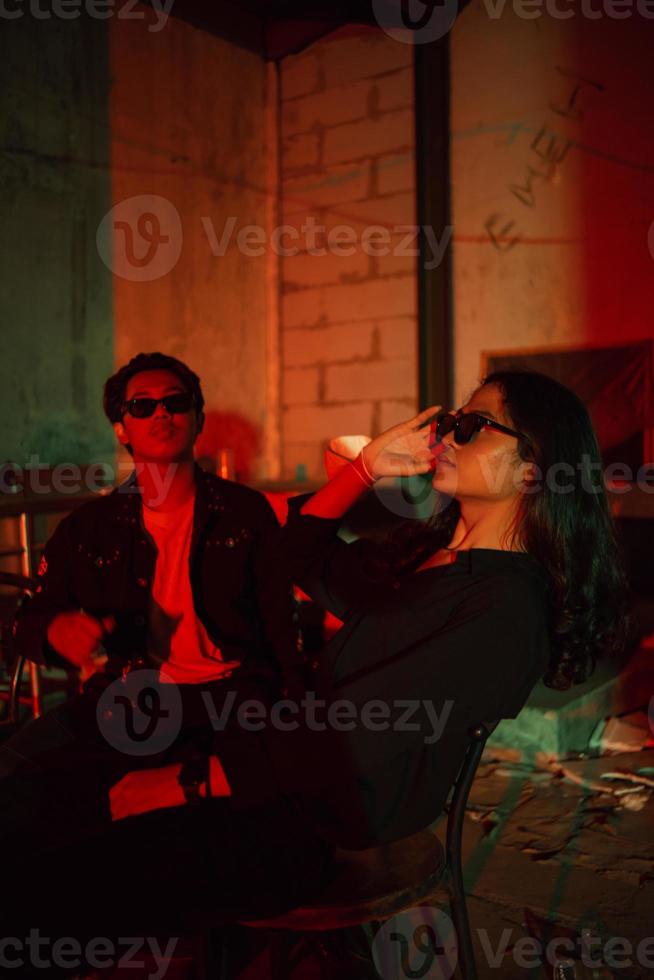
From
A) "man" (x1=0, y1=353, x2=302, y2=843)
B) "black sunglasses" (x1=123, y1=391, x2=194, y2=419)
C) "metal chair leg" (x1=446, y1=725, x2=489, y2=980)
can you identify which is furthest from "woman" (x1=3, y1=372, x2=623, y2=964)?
"black sunglasses" (x1=123, y1=391, x2=194, y2=419)

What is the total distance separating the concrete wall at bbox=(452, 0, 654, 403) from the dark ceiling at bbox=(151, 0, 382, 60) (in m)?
0.99

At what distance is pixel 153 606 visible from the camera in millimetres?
2967

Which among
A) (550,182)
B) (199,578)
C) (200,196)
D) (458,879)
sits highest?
(200,196)

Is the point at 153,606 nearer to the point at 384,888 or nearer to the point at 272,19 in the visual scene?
the point at 384,888

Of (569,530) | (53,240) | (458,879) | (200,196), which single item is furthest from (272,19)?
(458,879)

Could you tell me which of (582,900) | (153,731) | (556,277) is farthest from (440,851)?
(556,277)

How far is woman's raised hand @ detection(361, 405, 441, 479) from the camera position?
8.13ft

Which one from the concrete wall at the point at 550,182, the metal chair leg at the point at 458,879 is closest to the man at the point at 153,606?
the metal chair leg at the point at 458,879

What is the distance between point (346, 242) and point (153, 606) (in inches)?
210

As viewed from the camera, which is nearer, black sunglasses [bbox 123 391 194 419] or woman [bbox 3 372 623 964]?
woman [bbox 3 372 623 964]

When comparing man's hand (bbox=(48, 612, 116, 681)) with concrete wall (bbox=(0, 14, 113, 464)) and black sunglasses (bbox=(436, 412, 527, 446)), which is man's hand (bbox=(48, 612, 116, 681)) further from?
concrete wall (bbox=(0, 14, 113, 464))

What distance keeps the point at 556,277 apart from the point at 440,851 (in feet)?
17.6

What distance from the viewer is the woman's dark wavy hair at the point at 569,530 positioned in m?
2.12

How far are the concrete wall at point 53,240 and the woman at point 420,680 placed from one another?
172 inches
